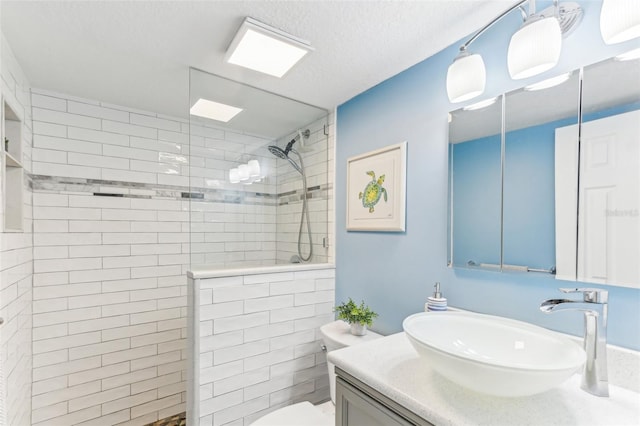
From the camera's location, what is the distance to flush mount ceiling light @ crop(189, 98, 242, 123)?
1.85 m

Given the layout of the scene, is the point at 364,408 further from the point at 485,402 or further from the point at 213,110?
the point at 213,110

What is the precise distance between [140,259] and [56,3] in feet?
5.55

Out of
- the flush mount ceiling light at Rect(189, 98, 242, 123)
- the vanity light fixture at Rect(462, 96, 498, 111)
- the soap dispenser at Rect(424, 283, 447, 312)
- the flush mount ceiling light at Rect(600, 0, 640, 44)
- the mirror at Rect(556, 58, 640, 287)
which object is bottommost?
the soap dispenser at Rect(424, 283, 447, 312)

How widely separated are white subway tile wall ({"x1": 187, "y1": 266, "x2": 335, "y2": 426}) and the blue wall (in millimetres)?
335

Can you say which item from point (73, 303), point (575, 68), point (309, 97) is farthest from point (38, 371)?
point (575, 68)

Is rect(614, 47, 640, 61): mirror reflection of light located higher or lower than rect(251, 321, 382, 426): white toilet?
higher

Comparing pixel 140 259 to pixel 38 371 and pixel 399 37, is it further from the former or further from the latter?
pixel 399 37

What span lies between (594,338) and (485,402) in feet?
1.28


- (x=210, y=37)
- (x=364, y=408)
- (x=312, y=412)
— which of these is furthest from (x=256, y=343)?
(x=210, y=37)

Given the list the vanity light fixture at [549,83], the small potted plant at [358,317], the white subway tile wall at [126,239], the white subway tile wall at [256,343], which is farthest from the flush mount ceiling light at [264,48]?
the small potted plant at [358,317]

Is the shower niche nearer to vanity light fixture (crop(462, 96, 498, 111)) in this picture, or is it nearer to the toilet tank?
the toilet tank

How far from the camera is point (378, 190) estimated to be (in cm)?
183

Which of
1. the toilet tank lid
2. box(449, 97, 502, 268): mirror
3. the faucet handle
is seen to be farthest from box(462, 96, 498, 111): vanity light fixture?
the toilet tank lid

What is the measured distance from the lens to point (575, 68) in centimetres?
105
